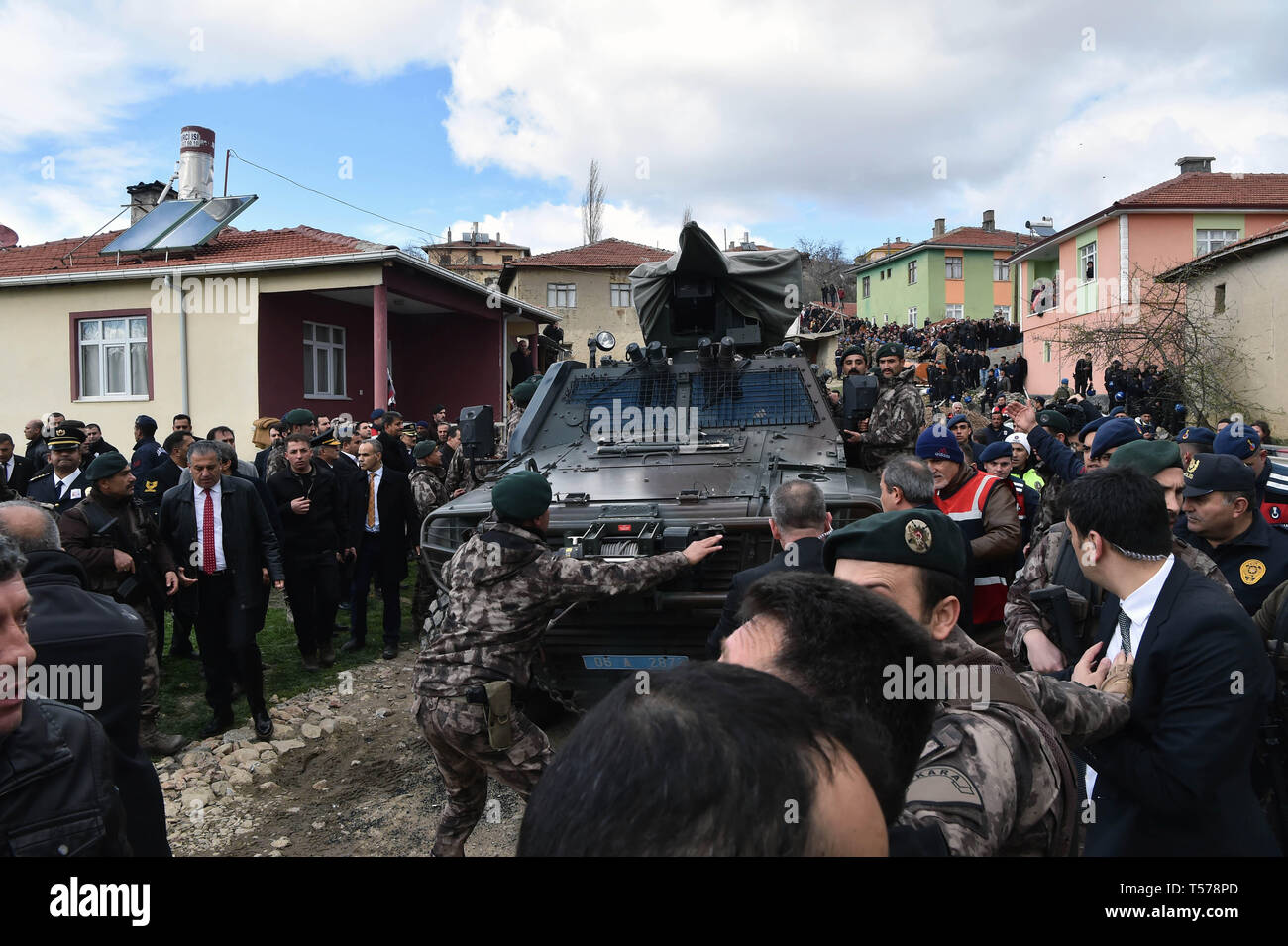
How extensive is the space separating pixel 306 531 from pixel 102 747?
181 inches

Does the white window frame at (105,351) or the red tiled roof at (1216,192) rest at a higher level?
the red tiled roof at (1216,192)

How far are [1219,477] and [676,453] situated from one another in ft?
10.0

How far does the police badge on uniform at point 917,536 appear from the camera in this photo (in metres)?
1.61

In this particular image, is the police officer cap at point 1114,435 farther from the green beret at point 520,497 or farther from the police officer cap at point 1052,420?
the green beret at point 520,497

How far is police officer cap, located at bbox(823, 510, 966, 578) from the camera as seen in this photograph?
5.28 feet

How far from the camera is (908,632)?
114cm

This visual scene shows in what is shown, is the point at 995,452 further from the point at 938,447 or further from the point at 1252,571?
the point at 1252,571

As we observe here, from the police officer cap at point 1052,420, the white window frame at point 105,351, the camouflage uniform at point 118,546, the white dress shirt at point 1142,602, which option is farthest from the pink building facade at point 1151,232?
the white dress shirt at point 1142,602

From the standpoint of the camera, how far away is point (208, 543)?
4980 mm

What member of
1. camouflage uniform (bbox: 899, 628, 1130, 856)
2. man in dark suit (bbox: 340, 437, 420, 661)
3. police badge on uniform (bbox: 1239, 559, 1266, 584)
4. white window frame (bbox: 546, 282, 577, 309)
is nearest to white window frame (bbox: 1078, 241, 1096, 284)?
white window frame (bbox: 546, 282, 577, 309)

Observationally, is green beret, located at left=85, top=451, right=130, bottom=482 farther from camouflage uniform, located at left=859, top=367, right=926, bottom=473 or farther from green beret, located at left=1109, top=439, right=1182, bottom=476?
green beret, located at left=1109, top=439, right=1182, bottom=476

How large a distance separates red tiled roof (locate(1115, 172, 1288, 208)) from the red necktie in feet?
77.1

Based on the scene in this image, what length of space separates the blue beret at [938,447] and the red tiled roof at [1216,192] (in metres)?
21.8
